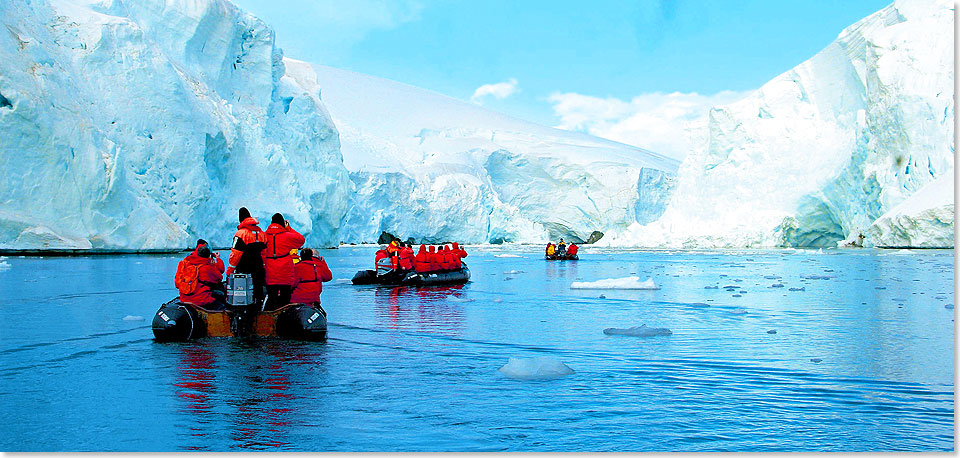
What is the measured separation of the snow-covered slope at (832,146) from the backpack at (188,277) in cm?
3097

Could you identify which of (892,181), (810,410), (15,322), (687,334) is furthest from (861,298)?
(892,181)

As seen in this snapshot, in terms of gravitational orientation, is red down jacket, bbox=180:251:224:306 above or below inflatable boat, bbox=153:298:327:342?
above

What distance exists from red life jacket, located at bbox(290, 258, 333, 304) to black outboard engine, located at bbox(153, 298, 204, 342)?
1070 millimetres

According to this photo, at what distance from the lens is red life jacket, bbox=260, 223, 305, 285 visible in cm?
885

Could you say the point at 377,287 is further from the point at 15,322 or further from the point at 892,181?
the point at 892,181

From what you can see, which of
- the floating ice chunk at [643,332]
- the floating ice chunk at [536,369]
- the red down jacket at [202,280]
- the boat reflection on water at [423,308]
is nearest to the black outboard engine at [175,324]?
the red down jacket at [202,280]

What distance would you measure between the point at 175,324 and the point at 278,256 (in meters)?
1.30

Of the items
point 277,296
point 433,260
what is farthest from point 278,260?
point 433,260

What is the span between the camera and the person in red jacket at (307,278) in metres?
9.26

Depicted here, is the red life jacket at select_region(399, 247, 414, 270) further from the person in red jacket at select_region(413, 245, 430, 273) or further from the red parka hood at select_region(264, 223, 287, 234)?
the red parka hood at select_region(264, 223, 287, 234)

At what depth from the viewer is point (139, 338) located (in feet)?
30.9

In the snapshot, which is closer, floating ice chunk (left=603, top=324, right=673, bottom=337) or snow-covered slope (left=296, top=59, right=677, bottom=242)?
floating ice chunk (left=603, top=324, right=673, bottom=337)

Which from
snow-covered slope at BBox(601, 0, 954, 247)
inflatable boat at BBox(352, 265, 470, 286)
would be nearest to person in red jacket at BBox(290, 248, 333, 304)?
inflatable boat at BBox(352, 265, 470, 286)

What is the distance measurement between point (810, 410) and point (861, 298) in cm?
953
